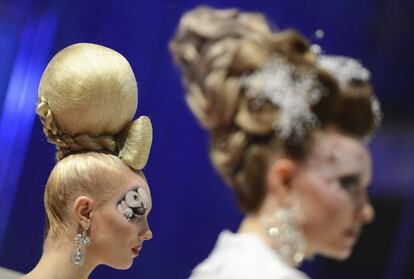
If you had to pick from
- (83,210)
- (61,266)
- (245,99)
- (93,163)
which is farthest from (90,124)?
(245,99)

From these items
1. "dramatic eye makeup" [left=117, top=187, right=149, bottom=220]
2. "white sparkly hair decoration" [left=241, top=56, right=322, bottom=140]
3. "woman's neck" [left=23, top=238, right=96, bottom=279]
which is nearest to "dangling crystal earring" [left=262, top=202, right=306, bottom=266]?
"white sparkly hair decoration" [left=241, top=56, right=322, bottom=140]

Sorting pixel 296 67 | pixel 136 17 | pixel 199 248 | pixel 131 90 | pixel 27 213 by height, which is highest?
pixel 296 67

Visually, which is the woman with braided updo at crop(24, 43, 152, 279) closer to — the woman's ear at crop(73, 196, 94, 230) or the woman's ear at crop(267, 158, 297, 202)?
the woman's ear at crop(73, 196, 94, 230)

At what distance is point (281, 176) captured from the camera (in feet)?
3.39

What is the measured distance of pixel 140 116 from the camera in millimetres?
1757

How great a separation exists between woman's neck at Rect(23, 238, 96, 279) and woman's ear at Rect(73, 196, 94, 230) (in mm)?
61

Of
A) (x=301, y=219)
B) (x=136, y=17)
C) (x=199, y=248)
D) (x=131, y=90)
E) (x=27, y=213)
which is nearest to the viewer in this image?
(x=301, y=219)

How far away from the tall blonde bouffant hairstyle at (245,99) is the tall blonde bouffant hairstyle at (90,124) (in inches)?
21.5

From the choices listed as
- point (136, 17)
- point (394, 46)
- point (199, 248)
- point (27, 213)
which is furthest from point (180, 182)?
point (27, 213)

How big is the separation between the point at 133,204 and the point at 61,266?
0.75ft

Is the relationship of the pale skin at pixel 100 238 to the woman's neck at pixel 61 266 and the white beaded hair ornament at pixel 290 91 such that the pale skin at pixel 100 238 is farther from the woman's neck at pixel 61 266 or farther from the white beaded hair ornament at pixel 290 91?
the white beaded hair ornament at pixel 290 91

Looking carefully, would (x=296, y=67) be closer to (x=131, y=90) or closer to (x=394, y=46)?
Result: (x=394, y=46)

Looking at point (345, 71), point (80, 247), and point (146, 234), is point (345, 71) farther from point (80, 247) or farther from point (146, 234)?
point (80, 247)

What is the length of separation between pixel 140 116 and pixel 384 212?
29.3 inches
